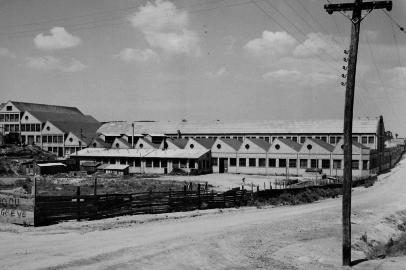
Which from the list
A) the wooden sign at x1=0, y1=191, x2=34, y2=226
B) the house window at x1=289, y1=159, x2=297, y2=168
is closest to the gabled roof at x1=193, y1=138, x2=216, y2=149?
the house window at x1=289, y1=159, x2=297, y2=168

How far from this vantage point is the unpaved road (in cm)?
1482

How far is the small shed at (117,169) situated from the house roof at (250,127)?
83.4 feet

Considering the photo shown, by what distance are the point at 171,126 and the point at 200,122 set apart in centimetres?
681

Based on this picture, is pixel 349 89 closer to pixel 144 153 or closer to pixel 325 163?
pixel 325 163

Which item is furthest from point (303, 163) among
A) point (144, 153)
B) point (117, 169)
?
point (117, 169)

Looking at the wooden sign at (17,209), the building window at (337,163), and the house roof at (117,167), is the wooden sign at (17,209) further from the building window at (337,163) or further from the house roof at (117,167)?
the building window at (337,163)

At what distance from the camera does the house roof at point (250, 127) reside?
80.2 m

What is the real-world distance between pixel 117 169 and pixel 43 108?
48.1m

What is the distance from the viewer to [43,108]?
4272 inches

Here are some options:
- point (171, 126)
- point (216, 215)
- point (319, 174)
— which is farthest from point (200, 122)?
point (216, 215)

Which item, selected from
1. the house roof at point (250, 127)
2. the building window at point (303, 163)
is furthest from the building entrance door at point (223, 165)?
the house roof at point (250, 127)

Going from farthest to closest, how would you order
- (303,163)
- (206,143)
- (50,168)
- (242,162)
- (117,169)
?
(206,143)
(242,162)
(117,169)
(303,163)
(50,168)

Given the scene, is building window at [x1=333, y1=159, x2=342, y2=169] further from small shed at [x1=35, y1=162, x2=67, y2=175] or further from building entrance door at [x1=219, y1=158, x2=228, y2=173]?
small shed at [x1=35, y1=162, x2=67, y2=175]

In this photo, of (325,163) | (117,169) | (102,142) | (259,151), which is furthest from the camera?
(102,142)
